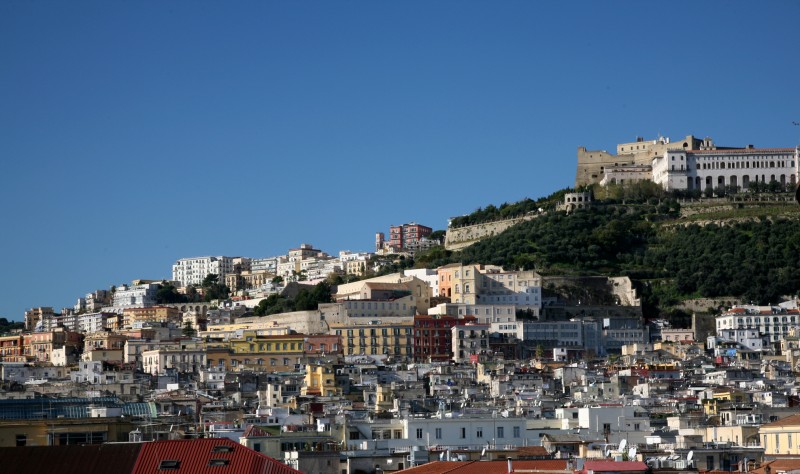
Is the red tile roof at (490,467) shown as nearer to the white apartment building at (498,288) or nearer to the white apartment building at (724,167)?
the white apartment building at (498,288)

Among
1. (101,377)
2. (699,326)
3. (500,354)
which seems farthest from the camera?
(699,326)

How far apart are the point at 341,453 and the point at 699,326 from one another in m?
60.9

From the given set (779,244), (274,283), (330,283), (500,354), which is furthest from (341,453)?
(274,283)

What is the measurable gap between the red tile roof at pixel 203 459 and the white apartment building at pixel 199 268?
14070 cm

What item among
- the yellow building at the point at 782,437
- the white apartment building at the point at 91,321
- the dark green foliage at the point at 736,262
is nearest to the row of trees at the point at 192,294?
the white apartment building at the point at 91,321

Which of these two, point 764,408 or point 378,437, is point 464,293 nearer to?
point 764,408

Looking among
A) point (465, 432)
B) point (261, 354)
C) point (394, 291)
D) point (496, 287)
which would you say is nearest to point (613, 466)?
point (465, 432)

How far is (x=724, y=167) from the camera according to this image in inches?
4675

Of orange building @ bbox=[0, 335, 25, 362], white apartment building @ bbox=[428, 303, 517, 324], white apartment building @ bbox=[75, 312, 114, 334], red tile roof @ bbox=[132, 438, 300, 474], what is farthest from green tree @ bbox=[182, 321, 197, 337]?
red tile roof @ bbox=[132, 438, 300, 474]

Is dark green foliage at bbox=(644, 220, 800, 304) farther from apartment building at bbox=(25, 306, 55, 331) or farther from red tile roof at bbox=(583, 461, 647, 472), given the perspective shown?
red tile roof at bbox=(583, 461, 647, 472)

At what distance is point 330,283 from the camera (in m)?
120

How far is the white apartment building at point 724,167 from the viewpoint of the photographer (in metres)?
118

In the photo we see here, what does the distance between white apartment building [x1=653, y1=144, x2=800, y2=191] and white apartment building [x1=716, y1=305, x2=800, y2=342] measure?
22440mm

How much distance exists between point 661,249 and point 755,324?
14.0 metres
